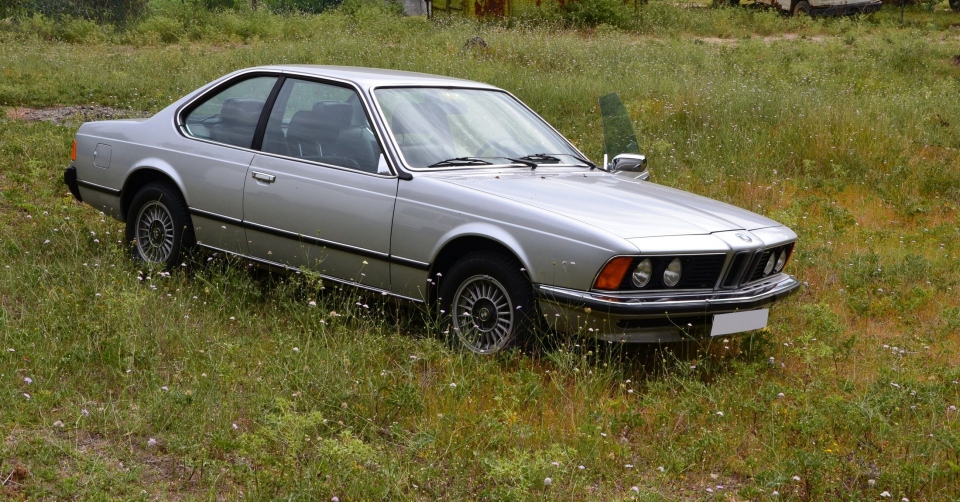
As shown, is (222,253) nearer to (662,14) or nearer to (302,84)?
(302,84)

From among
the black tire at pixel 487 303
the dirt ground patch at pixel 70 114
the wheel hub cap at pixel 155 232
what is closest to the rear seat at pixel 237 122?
the wheel hub cap at pixel 155 232

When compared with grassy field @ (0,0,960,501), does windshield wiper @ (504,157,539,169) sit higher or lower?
higher

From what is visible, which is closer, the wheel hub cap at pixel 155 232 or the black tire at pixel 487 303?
the black tire at pixel 487 303

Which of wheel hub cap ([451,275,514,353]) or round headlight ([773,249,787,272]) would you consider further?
round headlight ([773,249,787,272])

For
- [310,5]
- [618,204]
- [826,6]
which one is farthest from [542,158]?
[310,5]

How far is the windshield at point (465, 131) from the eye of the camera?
5.54 m

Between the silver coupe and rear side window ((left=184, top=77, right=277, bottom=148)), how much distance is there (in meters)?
0.01

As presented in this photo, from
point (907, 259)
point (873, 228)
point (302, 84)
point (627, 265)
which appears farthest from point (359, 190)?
point (873, 228)

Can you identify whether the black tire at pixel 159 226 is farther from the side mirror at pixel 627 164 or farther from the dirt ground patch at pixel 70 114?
the dirt ground patch at pixel 70 114

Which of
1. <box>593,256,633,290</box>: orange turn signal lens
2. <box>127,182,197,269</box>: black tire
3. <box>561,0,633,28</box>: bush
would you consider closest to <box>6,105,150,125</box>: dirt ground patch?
<box>127,182,197,269</box>: black tire

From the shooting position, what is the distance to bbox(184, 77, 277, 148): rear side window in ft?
19.8

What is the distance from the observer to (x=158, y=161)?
6.29 m

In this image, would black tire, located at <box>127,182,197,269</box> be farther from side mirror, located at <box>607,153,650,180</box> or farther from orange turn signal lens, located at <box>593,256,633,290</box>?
orange turn signal lens, located at <box>593,256,633,290</box>

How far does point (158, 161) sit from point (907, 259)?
17.3 ft
